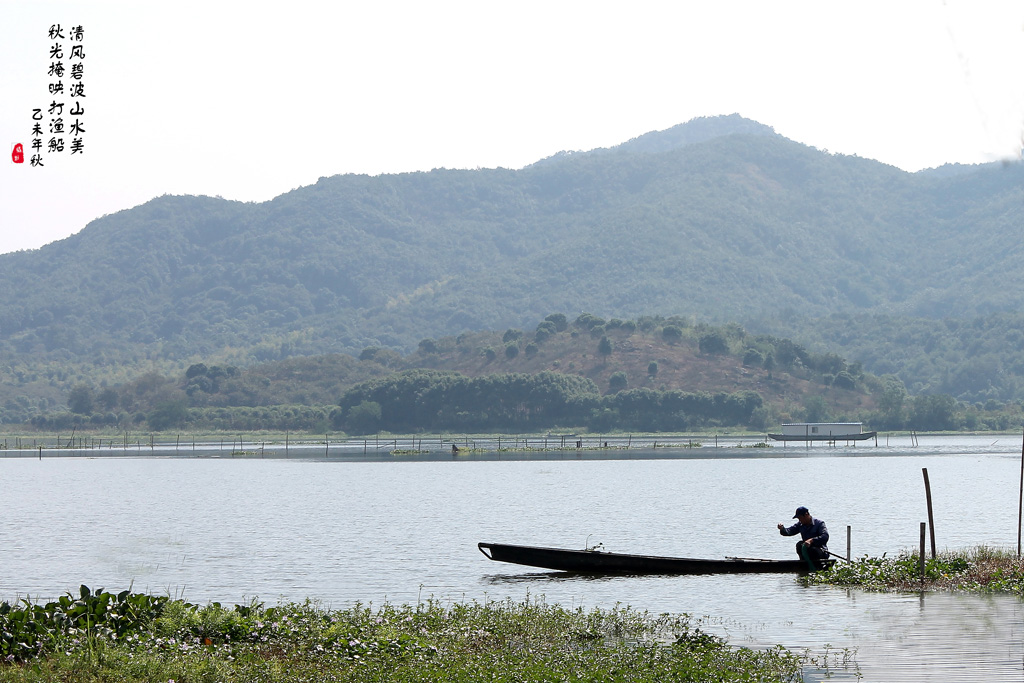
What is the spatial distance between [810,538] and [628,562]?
18.4ft

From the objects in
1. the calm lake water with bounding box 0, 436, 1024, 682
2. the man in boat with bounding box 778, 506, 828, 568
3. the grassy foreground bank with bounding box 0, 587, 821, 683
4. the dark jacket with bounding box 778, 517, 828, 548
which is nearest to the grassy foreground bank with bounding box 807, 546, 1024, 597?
the man in boat with bounding box 778, 506, 828, 568

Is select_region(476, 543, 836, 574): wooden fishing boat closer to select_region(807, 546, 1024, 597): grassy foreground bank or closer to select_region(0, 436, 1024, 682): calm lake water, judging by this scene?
select_region(0, 436, 1024, 682): calm lake water

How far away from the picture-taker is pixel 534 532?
63.9m

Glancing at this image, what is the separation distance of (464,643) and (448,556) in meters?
27.2

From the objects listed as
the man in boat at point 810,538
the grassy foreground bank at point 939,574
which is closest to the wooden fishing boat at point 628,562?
the man in boat at point 810,538

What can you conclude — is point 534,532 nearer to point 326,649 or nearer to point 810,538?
point 810,538

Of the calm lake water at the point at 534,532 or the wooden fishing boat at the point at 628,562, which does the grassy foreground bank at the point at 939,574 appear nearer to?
the calm lake water at the point at 534,532

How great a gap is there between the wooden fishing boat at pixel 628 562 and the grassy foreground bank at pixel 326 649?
1094 centimetres

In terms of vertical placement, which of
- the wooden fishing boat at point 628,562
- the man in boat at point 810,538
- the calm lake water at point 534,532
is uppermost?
the man in boat at point 810,538

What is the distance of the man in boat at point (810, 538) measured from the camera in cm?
3756

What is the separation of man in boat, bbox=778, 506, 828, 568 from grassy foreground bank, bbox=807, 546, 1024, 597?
62 cm

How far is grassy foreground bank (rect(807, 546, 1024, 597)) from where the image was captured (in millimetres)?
31859

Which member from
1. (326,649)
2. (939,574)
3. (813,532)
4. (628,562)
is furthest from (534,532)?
(326,649)

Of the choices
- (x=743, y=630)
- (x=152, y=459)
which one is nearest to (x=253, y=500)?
(x=743, y=630)
